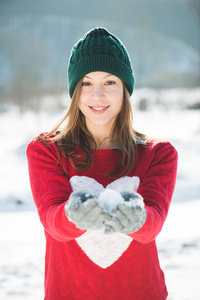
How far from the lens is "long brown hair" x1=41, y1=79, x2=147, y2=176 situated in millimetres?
1223

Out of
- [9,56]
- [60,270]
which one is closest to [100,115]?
[60,270]

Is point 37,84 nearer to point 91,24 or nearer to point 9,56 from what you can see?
point 9,56

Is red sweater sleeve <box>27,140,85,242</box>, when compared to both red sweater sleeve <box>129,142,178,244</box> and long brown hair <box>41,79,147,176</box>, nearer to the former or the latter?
long brown hair <box>41,79,147,176</box>

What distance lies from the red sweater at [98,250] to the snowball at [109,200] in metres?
0.26

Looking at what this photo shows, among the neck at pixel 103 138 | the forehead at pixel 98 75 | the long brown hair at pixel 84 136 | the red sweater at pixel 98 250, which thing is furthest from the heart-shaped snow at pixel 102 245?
the forehead at pixel 98 75

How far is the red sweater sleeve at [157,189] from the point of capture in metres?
0.95

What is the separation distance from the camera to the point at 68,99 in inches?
67.6

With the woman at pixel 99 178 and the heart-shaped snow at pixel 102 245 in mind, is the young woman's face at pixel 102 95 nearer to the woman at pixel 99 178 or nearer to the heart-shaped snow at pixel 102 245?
the woman at pixel 99 178

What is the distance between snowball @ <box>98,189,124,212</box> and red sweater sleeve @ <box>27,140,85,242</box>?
0.52ft

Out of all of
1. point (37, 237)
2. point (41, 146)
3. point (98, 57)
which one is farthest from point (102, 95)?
point (37, 237)

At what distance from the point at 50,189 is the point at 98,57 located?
0.61m

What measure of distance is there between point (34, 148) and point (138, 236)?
538mm

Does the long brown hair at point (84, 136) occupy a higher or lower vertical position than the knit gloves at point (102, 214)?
higher

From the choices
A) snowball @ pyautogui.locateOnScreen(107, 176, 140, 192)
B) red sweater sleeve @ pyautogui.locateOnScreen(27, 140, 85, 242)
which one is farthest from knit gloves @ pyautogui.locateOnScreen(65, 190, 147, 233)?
snowball @ pyautogui.locateOnScreen(107, 176, 140, 192)
